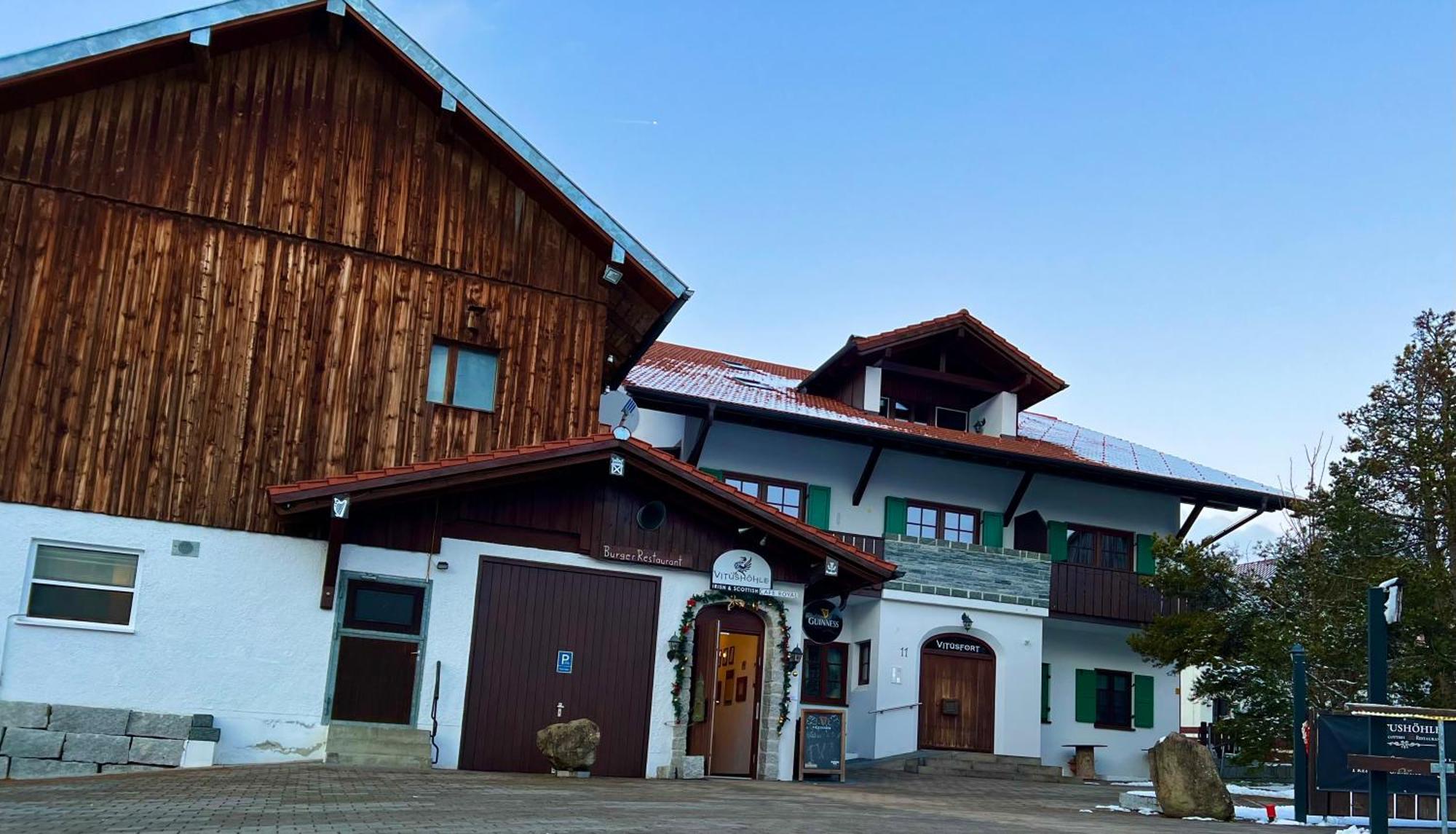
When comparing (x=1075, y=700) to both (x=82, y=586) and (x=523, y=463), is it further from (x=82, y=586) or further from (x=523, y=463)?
(x=82, y=586)

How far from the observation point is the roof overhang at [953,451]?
24141 mm

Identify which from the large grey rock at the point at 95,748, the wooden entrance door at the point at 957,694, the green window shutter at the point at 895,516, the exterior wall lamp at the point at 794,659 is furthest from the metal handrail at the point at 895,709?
the large grey rock at the point at 95,748

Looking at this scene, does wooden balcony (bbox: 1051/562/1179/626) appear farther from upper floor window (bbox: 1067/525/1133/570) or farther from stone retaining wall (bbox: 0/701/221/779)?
stone retaining wall (bbox: 0/701/221/779)

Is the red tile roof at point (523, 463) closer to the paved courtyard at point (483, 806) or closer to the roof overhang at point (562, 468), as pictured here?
the roof overhang at point (562, 468)

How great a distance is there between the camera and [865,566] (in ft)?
58.5

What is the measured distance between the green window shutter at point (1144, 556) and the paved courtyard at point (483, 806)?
13.0 meters

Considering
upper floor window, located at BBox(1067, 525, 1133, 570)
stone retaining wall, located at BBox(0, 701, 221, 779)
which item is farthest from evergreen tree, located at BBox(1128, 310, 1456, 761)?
stone retaining wall, located at BBox(0, 701, 221, 779)

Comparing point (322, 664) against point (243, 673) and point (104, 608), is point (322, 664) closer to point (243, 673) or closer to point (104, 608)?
point (243, 673)

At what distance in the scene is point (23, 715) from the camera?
14461 mm

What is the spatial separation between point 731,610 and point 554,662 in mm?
2540

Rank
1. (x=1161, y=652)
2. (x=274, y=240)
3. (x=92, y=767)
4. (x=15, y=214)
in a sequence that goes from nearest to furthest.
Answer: (x=92, y=767) < (x=15, y=214) < (x=274, y=240) < (x=1161, y=652)

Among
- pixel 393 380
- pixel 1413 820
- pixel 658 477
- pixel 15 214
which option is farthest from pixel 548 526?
pixel 1413 820

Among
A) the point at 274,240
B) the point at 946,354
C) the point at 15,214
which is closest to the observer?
the point at 15,214

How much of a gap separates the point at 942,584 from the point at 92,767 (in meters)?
15.9
